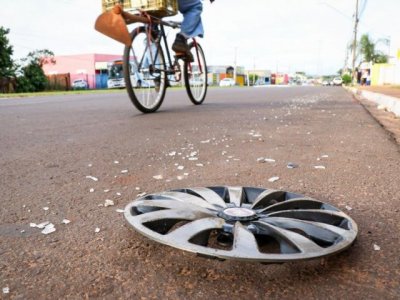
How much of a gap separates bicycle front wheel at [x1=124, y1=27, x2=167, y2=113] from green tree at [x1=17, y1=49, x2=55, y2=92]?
2554cm

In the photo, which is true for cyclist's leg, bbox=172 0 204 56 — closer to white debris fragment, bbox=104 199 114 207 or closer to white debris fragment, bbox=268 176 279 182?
white debris fragment, bbox=268 176 279 182

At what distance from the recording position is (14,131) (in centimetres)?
405

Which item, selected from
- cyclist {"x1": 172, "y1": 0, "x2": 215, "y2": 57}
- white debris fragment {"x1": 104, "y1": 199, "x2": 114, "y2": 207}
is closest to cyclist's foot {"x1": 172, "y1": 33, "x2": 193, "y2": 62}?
cyclist {"x1": 172, "y1": 0, "x2": 215, "y2": 57}

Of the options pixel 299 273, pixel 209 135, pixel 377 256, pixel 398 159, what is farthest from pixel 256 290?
pixel 209 135

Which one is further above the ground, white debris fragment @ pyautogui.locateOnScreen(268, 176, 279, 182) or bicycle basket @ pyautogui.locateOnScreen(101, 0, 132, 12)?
bicycle basket @ pyautogui.locateOnScreen(101, 0, 132, 12)

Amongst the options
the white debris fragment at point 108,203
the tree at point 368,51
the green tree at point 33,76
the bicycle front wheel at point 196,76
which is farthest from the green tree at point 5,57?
the tree at point 368,51

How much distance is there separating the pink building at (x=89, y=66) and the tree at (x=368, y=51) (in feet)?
137

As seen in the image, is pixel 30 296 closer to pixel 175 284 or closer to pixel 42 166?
pixel 175 284

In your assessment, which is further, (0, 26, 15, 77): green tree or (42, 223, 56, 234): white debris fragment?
(0, 26, 15, 77): green tree

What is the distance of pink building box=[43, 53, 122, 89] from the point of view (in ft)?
148

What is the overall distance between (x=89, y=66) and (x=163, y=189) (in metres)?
51.1

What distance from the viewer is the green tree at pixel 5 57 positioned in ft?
89.2

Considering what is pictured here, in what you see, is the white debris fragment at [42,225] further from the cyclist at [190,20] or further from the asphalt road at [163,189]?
the cyclist at [190,20]

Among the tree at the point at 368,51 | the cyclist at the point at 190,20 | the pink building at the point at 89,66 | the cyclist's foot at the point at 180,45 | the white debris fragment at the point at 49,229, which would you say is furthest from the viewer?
the tree at the point at 368,51
